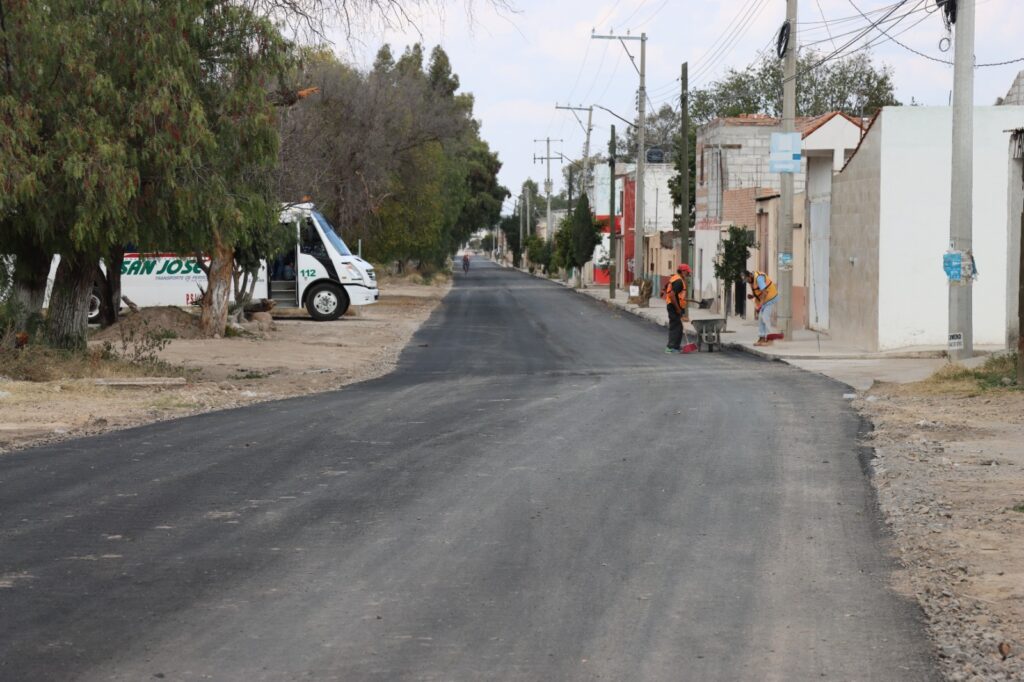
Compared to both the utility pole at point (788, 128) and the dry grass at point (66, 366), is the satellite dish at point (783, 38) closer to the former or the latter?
the utility pole at point (788, 128)

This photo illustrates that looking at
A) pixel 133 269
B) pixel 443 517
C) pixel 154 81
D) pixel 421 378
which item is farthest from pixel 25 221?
pixel 133 269

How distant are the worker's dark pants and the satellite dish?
6779mm

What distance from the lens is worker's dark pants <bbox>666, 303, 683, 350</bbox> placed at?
26.6 metres

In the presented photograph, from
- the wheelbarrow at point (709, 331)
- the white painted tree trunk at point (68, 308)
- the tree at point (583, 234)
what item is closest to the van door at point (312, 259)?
the wheelbarrow at point (709, 331)

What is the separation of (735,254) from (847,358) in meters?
13.8

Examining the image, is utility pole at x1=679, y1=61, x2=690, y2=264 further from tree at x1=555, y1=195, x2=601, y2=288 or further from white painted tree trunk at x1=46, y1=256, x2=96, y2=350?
tree at x1=555, y1=195, x2=601, y2=288

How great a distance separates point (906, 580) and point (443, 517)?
306 cm

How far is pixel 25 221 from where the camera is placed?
1744 centimetres

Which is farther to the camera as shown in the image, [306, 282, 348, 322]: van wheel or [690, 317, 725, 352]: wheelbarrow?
[306, 282, 348, 322]: van wheel

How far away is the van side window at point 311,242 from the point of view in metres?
38.1

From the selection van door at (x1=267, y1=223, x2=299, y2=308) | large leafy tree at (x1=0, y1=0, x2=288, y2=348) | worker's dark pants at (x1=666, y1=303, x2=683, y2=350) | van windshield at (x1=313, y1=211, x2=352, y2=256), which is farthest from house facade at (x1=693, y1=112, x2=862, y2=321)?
large leafy tree at (x1=0, y1=0, x2=288, y2=348)

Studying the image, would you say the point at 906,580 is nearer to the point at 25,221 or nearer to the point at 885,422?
the point at 885,422

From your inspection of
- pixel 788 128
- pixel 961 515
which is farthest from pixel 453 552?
pixel 788 128

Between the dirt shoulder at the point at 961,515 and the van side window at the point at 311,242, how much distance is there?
23962 mm
